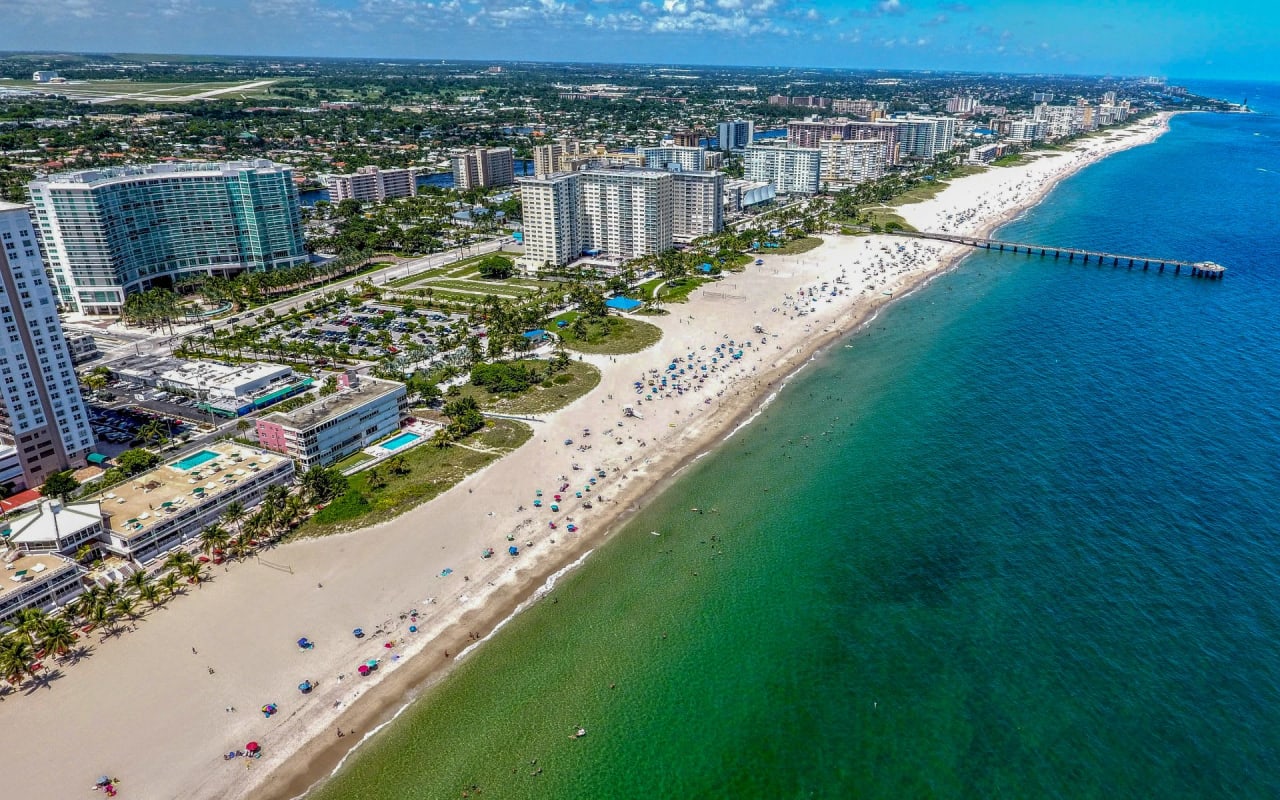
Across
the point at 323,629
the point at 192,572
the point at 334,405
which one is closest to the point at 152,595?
the point at 192,572

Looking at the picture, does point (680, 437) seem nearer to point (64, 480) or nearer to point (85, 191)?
point (64, 480)

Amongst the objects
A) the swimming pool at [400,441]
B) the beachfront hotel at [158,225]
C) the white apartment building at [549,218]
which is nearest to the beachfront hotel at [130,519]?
the swimming pool at [400,441]

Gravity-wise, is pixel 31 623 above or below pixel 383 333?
below

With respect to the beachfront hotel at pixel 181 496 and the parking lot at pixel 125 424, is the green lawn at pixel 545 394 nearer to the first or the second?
the beachfront hotel at pixel 181 496

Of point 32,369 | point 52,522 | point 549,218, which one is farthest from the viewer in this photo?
point 549,218

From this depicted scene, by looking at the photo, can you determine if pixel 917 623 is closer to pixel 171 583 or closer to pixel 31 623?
pixel 171 583

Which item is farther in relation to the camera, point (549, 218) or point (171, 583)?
point (549, 218)
